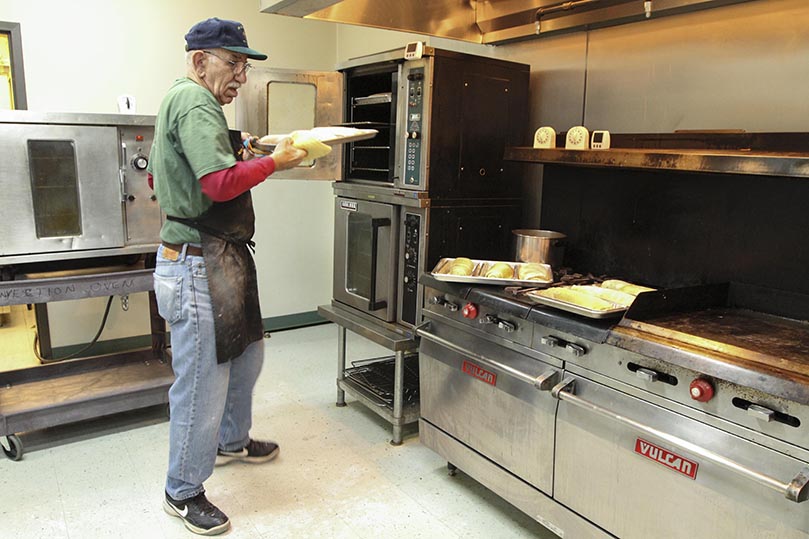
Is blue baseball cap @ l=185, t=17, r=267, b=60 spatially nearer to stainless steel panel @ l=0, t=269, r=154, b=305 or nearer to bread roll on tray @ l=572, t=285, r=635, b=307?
stainless steel panel @ l=0, t=269, r=154, b=305

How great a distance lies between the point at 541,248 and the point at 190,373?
1502 mm

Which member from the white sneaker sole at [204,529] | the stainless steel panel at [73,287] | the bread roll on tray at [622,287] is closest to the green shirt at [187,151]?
the stainless steel panel at [73,287]

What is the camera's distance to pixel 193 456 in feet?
7.49

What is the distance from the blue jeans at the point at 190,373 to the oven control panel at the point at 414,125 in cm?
101

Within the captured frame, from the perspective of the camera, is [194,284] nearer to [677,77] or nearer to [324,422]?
[324,422]

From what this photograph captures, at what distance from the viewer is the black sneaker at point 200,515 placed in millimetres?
2266

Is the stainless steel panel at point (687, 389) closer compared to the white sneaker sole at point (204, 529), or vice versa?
the stainless steel panel at point (687, 389)

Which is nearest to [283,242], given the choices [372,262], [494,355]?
[372,262]

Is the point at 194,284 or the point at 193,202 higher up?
the point at 193,202

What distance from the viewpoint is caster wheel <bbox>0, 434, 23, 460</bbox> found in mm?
2756

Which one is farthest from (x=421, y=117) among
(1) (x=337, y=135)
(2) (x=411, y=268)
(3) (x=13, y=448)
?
(3) (x=13, y=448)

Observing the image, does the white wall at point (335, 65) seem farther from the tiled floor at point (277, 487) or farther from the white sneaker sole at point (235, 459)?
the white sneaker sole at point (235, 459)

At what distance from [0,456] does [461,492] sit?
215cm

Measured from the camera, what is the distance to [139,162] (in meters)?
2.97
